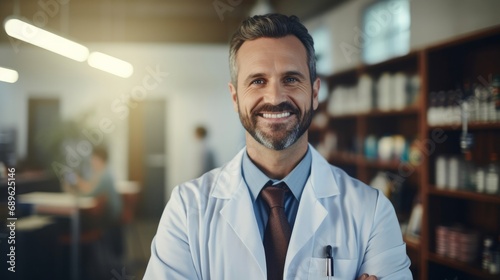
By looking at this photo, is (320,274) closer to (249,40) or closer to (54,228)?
(249,40)

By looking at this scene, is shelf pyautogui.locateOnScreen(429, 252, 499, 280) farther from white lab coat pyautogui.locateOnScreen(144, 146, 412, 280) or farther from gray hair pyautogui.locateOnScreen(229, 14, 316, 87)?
gray hair pyautogui.locateOnScreen(229, 14, 316, 87)

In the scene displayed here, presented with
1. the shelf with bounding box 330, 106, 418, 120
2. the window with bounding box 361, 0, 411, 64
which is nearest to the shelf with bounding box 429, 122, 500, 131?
the shelf with bounding box 330, 106, 418, 120

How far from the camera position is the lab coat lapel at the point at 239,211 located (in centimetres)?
138

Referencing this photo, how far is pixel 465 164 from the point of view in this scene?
2.52 meters

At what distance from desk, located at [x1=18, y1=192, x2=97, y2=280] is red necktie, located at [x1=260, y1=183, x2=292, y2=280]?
2784 millimetres

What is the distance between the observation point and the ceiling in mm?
5523

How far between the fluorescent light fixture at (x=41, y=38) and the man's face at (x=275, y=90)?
186 centimetres

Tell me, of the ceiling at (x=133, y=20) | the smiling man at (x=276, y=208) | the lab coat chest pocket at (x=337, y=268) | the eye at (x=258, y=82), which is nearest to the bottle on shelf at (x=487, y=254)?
the smiling man at (x=276, y=208)

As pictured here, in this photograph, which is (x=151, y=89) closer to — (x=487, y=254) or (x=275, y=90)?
(x=487, y=254)


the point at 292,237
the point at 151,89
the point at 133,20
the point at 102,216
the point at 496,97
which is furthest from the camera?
the point at 151,89

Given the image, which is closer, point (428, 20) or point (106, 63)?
point (428, 20)

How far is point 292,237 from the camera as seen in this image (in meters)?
1.39

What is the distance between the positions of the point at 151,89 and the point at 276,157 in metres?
5.69

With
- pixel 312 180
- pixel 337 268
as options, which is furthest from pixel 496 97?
pixel 337 268
